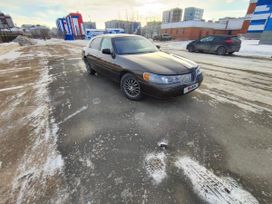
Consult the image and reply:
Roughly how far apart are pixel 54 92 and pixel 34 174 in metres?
3.11

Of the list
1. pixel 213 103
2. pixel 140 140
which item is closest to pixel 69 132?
pixel 140 140

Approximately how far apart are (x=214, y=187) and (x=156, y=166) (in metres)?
0.74

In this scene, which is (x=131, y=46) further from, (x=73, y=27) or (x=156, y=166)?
(x=73, y=27)

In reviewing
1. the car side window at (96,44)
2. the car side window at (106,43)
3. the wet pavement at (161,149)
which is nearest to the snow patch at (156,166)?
the wet pavement at (161,149)

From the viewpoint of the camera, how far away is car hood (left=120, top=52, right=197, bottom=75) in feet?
10.4

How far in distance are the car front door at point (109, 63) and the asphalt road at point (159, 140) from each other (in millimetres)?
593

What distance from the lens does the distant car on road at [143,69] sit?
315 cm

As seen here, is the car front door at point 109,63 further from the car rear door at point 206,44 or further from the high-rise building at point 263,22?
the high-rise building at point 263,22

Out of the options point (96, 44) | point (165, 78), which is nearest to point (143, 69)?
point (165, 78)

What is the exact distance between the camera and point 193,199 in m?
1.67

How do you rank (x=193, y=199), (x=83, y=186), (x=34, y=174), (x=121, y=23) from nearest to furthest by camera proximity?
(x=193, y=199) → (x=83, y=186) → (x=34, y=174) → (x=121, y=23)

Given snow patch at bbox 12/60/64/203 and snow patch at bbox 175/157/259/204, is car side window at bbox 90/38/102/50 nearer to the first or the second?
snow patch at bbox 12/60/64/203

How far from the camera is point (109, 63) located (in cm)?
419

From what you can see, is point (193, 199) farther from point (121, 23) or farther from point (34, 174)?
point (121, 23)
